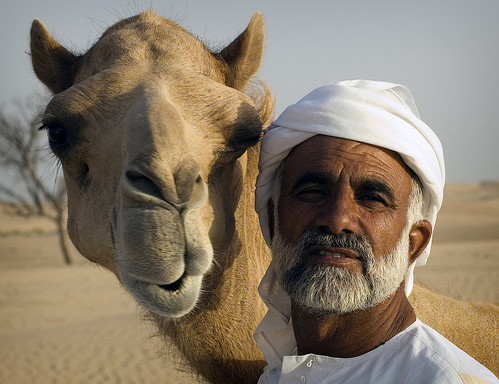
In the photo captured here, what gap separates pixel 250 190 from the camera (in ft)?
11.7

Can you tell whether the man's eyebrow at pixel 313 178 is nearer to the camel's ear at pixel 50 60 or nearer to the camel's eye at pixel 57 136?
the camel's eye at pixel 57 136

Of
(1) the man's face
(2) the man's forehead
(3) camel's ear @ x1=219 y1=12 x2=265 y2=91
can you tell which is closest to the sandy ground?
(3) camel's ear @ x1=219 y1=12 x2=265 y2=91

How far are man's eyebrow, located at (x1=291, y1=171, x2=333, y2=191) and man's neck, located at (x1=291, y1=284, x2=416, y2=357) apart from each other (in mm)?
593

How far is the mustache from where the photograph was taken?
8.43 feet

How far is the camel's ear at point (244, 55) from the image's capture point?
3674 millimetres

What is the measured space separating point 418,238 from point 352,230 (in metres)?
0.54

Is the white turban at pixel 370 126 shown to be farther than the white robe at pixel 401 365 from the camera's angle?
Yes

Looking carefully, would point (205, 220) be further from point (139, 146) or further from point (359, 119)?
point (359, 119)

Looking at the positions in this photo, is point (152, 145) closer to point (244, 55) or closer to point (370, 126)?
point (370, 126)

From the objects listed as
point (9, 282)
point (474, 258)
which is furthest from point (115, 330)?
point (474, 258)

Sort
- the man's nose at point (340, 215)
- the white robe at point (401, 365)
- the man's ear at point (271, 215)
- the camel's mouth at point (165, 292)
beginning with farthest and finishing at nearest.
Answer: the man's ear at point (271, 215), the man's nose at point (340, 215), the camel's mouth at point (165, 292), the white robe at point (401, 365)

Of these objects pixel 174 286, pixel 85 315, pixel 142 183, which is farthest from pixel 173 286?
pixel 85 315

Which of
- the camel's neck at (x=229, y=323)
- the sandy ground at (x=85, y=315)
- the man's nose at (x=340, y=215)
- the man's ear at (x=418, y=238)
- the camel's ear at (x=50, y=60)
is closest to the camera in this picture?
the man's nose at (x=340, y=215)

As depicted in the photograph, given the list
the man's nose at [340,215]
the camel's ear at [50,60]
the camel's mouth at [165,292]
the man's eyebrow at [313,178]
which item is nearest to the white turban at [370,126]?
the man's eyebrow at [313,178]
